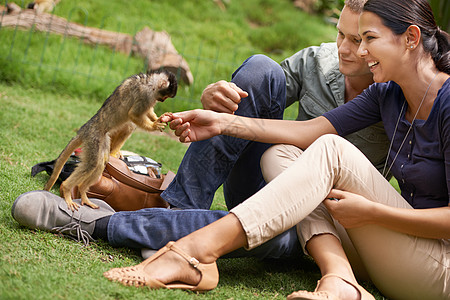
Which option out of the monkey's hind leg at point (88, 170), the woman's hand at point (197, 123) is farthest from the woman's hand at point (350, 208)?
the monkey's hind leg at point (88, 170)

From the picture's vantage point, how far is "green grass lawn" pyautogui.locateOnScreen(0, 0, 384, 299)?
6.68 ft

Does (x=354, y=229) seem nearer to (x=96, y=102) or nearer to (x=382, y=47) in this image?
(x=382, y=47)

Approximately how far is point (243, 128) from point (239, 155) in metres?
0.21

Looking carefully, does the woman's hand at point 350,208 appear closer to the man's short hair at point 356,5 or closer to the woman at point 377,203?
the woman at point 377,203

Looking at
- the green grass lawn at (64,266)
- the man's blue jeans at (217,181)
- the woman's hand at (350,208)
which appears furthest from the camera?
the man's blue jeans at (217,181)

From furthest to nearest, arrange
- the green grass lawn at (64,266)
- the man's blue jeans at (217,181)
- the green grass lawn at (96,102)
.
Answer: the man's blue jeans at (217,181)
the green grass lawn at (96,102)
the green grass lawn at (64,266)

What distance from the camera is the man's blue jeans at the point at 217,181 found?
2.39 meters

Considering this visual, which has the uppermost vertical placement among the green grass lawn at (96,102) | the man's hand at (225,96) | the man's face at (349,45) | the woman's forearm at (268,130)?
the man's face at (349,45)

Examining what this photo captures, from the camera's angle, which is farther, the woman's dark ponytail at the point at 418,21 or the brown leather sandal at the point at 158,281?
the woman's dark ponytail at the point at 418,21

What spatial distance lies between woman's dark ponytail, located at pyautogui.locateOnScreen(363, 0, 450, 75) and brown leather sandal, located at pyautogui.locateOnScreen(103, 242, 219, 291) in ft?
4.26

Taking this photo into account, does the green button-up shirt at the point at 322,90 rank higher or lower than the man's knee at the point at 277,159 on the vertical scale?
higher

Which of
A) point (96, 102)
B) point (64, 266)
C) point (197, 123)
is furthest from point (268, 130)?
point (96, 102)

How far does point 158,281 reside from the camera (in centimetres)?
200

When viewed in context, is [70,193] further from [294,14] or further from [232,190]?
[294,14]
